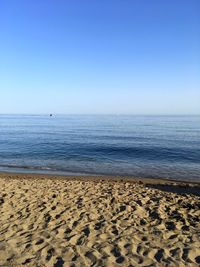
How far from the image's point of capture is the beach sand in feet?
19.9

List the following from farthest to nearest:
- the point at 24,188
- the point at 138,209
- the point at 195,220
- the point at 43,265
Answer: the point at 24,188 < the point at 138,209 < the point at 195,220 < the point at 43,265

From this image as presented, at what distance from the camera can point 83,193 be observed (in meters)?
11.8

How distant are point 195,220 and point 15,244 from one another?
5548 millimetres

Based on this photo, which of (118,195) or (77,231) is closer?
(77,231)

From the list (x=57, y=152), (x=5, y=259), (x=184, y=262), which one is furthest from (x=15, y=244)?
(x=57, y=152)

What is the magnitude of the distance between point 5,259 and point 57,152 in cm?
2311

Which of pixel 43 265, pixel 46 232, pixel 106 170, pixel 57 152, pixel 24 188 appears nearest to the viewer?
pixel 43 265

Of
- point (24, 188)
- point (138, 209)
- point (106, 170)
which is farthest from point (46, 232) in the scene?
point (106, 170)

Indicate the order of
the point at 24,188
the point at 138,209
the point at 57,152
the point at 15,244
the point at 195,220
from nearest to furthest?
the point at 15,244 → the point at 195,220 → the point at 138,209 → the point at 24,188 → the point at 57,152

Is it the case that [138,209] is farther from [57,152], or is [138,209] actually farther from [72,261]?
[57,152]

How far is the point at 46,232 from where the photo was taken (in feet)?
24.2

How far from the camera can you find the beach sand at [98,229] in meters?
6.08

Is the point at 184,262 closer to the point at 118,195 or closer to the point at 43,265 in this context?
the point at 43,265

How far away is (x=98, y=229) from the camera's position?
7.62 m
